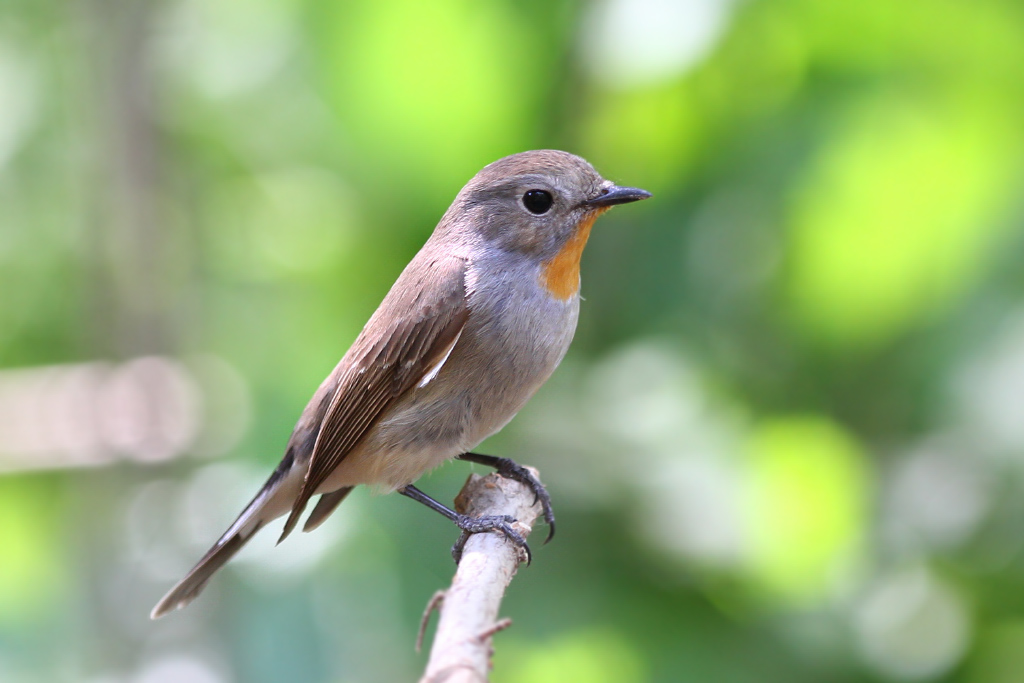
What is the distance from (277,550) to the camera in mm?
3840

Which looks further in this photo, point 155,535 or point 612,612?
point 155,535

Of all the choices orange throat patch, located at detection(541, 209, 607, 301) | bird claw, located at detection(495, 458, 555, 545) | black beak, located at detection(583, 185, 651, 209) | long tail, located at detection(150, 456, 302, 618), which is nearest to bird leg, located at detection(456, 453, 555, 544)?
bird claw, located at detection(495, 458, 555, 545)

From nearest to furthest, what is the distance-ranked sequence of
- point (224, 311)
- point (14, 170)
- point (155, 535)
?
point (155, 535)
point (224, 311)
point (14, 170)

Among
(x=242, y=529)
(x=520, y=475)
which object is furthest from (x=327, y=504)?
(x=520, y=475)

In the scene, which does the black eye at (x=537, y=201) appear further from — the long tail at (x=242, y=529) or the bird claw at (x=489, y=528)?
the long tail at (x=242, y=529)

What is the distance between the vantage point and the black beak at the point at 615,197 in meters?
2.67

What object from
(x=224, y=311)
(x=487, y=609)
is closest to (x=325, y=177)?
(x=224, y=311)

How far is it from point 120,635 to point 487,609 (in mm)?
3737

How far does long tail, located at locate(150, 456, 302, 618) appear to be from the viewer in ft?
10.4

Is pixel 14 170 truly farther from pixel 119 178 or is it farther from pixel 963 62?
pixel 963 62

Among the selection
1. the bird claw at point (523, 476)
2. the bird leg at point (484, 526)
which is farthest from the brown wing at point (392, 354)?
the bird claw at point (523, 476)

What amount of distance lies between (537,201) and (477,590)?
1.25m

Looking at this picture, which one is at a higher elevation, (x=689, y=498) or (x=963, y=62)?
(x=963, y=62)

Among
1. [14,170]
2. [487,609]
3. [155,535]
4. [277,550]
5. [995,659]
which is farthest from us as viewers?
[14,170]
